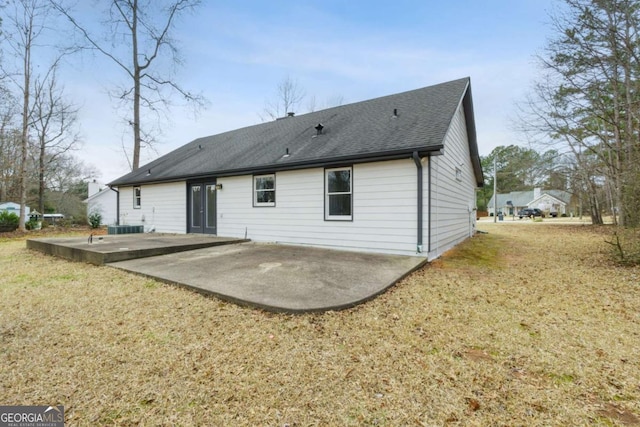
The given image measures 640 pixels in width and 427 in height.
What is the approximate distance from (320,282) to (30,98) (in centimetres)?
2085

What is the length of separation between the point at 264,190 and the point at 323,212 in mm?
2343

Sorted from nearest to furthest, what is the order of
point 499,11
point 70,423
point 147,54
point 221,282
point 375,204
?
point 70,423
point 221,282
point 375,204
point 499,11
point 147,54

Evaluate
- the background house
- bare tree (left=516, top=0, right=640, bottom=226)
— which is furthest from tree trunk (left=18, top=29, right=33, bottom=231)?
the background house

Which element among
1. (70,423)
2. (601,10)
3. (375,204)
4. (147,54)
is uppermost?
(147,54)

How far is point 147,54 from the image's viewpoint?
54.8 feet

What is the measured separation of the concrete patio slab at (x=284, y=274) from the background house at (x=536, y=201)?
4379cm

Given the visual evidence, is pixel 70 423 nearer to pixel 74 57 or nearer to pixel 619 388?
pixel 619 388

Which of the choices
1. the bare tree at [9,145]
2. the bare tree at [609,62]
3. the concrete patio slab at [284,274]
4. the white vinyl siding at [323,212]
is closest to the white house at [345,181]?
the white vinyl siding at [323,212]

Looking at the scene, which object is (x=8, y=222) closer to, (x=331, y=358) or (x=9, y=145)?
(x=9, y=145)

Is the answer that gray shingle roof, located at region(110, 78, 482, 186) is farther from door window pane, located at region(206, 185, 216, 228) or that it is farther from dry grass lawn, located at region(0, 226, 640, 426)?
dry grass lawn, located at region(0, 226, 640, 426)

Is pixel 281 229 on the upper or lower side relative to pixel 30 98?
lower

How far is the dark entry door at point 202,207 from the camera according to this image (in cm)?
1050

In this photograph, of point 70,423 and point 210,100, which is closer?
point 70,423

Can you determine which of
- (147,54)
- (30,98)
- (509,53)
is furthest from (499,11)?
(30,98)
